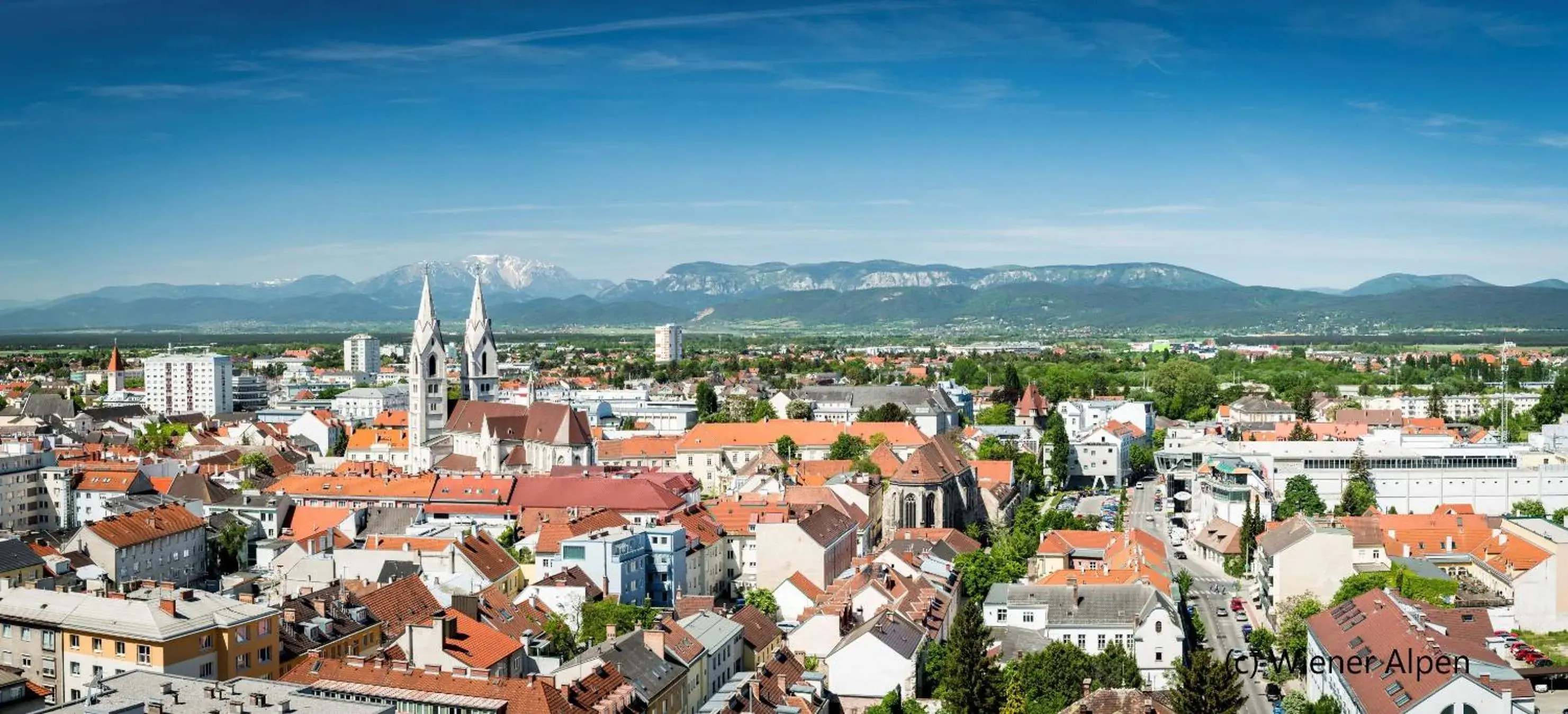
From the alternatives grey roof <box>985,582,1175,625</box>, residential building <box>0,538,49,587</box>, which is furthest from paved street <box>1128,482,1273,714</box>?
residential building <box>0,538,49,587</box>

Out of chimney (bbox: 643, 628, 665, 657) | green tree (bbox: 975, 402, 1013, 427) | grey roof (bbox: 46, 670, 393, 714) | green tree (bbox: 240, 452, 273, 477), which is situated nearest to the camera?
grey roof (bbox: 46, 670, 393, 714)

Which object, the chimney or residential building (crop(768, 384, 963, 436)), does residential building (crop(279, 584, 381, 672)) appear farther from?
residential building (crop(768, 384, 963, 436))

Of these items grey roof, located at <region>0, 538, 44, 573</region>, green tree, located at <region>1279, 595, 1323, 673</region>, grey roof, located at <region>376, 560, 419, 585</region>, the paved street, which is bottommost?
the paved street

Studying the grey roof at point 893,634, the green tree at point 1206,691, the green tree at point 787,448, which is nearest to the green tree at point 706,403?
the green tree at point 787,448

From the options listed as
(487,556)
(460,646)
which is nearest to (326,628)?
(460,646)

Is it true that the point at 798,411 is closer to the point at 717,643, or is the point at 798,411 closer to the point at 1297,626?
the point at 1297,626
